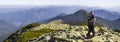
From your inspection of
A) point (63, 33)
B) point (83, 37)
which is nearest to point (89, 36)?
point (83, 37)

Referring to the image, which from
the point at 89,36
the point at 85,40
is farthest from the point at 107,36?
the point at 85,40

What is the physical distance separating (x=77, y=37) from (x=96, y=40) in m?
3.12

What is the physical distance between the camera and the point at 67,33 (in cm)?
4453

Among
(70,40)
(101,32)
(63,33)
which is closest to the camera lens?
(70,40)

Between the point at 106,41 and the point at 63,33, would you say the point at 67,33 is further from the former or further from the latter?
the point at 106,41

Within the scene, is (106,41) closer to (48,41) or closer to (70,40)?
(70,40)

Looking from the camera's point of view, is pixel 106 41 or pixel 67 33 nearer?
pixel 106 41

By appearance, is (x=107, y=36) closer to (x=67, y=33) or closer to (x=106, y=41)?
(x=106, y=41)

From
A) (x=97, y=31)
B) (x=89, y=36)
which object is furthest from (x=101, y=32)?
(x=89, y=36)

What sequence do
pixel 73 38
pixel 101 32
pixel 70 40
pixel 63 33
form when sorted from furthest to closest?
pixel 101 32
pixel 63 33
pixel 73 38
pixel 70 40

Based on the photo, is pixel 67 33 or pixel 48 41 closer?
pixel 48 41

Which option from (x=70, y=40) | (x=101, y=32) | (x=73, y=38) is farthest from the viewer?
(x=101, y=32)

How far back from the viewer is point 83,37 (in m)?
42.6

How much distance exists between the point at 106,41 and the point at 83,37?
3.66 meters
